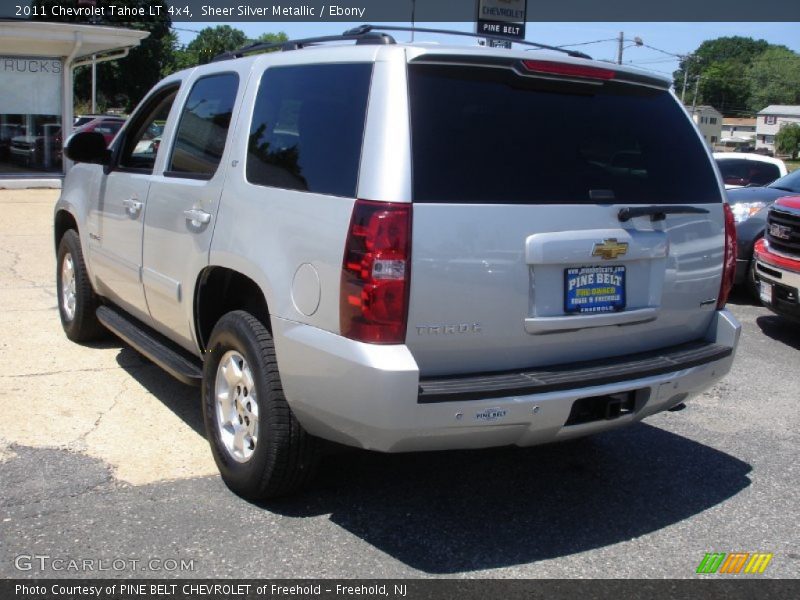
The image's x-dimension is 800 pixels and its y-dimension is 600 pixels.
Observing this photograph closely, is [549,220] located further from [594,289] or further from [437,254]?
[437,254]

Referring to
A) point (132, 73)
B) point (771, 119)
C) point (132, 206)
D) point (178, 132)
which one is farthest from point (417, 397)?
point (771, 119)

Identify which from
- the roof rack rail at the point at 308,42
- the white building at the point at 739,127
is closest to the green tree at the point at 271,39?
the roof rack rail at the point at 308,42

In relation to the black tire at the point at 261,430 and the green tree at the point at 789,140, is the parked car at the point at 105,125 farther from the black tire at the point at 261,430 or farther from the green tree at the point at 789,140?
the green tree at the point at 789,140

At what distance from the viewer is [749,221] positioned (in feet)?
29.8

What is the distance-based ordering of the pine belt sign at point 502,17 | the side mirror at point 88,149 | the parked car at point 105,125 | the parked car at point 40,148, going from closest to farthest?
the side mirror at point 88,149, the pine belt sign at point 502,17, the parked car at point 40,148, the parked car at point 105,125

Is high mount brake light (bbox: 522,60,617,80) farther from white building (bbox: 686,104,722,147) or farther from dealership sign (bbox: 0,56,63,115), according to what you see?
white building (bbox: 686,104,722,147)

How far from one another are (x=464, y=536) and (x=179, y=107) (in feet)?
9.29

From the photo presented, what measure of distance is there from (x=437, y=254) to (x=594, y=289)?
0.77 m

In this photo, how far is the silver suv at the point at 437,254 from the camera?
3.18 metres

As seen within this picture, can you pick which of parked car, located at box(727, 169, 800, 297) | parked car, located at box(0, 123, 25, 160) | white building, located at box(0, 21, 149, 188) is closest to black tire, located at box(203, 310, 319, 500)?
parked car, located at box(727, 169, 800, 297)

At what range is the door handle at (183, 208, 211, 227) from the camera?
13.5 ft

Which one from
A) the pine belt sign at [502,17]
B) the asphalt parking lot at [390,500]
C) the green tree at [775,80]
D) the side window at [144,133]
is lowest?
the asphalt parking lot at [390,500]

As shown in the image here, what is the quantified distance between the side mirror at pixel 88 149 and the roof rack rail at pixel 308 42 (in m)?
1.15

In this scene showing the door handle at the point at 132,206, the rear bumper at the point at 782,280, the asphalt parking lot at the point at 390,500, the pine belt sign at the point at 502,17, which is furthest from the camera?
the pine belt sign at the point at 502,17
